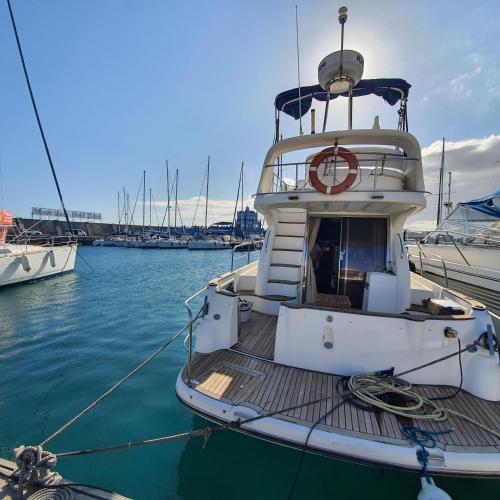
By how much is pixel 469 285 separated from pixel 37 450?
10.5 meters

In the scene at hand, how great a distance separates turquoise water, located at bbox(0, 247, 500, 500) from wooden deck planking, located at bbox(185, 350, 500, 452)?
724mm

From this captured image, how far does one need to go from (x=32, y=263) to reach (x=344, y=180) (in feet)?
57.3

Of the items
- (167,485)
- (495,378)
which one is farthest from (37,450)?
(495,378)

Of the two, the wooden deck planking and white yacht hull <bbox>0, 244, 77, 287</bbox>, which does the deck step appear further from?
white yacht hull <bbox>0, 244, 77, 287</bbox>

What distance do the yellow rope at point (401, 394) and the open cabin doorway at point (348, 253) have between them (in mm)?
2508

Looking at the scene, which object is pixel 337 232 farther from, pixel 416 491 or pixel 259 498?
pixel 259 498

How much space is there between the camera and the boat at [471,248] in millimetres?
7897

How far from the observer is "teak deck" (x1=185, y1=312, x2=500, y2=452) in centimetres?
262

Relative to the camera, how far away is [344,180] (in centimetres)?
435

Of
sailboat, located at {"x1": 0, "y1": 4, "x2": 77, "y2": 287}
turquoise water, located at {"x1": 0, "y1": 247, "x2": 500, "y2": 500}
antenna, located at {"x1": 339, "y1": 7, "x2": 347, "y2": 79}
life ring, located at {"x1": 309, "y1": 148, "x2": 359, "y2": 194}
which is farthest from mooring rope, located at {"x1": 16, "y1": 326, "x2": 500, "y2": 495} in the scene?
sailboat, located at {"x1": 0, "y1": 4, "x2": 77, "y2": 287}

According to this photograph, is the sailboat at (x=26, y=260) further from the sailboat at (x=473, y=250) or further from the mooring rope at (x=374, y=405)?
the sailboat at (x=473, y=250)

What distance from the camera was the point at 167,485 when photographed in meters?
3.13

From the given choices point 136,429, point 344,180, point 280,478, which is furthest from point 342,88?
point 136,429

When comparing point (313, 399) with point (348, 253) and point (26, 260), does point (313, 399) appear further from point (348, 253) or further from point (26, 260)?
point (26, 260)
